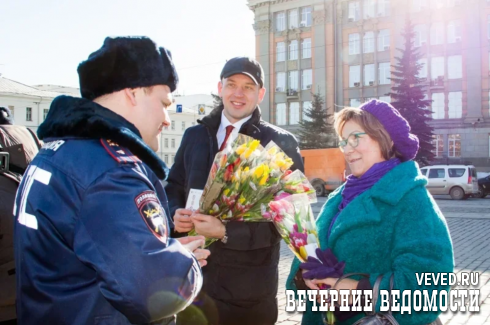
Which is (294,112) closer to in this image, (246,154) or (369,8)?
(369,8)

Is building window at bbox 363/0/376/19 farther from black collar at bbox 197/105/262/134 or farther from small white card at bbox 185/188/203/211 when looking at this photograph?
small white card at bbox 185/188/203/211

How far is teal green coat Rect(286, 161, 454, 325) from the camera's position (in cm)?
214

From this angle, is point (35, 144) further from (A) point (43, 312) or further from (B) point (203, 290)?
(A) point (43, 312)

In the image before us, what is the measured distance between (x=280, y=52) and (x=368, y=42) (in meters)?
8.30

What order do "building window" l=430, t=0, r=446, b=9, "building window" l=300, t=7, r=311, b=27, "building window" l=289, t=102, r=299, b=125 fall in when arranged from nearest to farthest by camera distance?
"building window" l=430, t=0, r=446, b=9 → "building window" l=300, t=7, r=311, b=27 → "building window" l=289, t=102, r=299, b=125

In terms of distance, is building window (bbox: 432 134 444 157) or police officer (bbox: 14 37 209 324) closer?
police officer (bbox: 14 37 209 324)

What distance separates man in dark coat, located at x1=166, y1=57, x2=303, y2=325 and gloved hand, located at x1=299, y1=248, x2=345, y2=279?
533 millimetres

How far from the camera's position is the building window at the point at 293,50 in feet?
142

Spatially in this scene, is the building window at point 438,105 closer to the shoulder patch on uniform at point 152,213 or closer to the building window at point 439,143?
the building window at point 439,143

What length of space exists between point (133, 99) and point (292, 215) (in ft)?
3.24

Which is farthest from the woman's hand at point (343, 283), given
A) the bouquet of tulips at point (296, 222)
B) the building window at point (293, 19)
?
the building window at point (293, 19)

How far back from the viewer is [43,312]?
1.53 m

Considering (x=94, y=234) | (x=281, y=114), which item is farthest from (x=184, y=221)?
(x=281, y=114)

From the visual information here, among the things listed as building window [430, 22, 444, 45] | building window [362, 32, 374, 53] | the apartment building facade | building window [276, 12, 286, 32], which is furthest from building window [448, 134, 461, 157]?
building window [276, 12, 286, 32]
